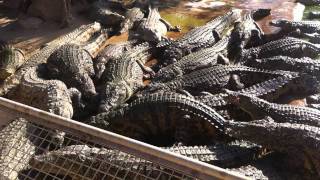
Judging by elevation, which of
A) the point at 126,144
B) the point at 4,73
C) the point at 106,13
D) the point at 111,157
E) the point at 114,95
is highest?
the point at 126,144

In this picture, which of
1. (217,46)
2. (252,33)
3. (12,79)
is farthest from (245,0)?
(12,79)

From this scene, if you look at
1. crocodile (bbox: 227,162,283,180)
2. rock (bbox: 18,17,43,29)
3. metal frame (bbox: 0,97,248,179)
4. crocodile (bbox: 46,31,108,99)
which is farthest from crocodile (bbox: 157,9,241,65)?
metal frame (bbox: 0,97,248,179)

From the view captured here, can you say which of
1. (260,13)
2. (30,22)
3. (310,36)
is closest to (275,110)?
(310,36)

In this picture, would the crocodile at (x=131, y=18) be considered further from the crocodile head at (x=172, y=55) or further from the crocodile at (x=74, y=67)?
the crocodile head at (x=172, y=55)

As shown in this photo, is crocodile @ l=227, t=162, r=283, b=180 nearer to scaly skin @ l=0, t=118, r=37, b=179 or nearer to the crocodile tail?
scaly skin @ l=0, t=118, r=37, b=179

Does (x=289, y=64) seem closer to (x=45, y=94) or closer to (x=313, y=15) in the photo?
(x=313, y=15)

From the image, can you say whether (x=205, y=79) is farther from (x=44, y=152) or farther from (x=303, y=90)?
(x=44, y=152)
